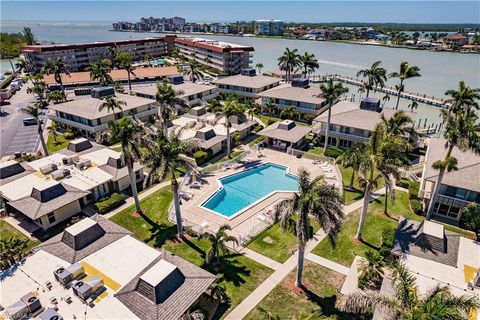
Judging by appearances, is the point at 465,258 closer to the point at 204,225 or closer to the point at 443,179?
the point at 443,179

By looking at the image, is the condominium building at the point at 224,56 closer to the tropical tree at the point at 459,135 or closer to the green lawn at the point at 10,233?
the tropical tree at the point at 459,135

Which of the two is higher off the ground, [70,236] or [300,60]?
[300,60]

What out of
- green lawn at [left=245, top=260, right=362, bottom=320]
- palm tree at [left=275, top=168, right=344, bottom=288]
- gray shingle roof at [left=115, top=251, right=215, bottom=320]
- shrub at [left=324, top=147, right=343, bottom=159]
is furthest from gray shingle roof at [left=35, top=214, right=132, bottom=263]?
shrub at [left=324, top=147, right=343, bottom=159]

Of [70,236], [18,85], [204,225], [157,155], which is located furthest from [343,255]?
[18,85]

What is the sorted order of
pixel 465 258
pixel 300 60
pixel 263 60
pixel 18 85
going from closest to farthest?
1. pixel 465 258
2. pixel 300 60
3. pixel 18 85
4. pixel 263 60

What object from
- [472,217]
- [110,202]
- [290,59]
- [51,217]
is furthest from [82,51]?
[472,217]

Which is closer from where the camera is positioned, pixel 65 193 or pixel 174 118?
pixel 65 193
